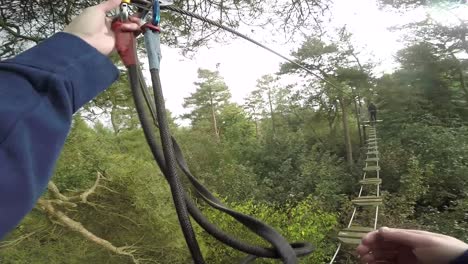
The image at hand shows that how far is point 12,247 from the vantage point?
3020 millimetres

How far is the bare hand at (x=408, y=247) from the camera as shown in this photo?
46cm

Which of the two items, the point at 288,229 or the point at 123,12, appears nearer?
the point at 123,12

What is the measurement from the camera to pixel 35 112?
245 millimetres

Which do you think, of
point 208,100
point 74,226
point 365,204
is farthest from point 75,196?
point 208,100

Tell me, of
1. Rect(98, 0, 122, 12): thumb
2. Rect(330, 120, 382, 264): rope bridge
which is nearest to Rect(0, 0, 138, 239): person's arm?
Rect(98, 0, 122, 12): thumb

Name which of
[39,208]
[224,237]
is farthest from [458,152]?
[224,237]

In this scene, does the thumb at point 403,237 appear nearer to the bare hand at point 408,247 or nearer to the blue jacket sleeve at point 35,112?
the bare hand at point 408,247

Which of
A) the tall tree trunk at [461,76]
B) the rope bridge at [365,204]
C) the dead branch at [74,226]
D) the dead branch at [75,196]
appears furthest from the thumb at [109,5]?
the tall tree trunk at [461,76]

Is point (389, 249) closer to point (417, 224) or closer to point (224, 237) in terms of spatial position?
point (224, 237)

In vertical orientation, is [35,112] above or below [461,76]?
below

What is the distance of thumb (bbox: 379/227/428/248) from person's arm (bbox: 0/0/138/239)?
0.45 m

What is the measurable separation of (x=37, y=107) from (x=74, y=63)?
6 centimetres

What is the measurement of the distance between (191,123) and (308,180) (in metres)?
8.56

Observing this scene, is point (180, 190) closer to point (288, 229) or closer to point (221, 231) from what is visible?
point (221, 231)
